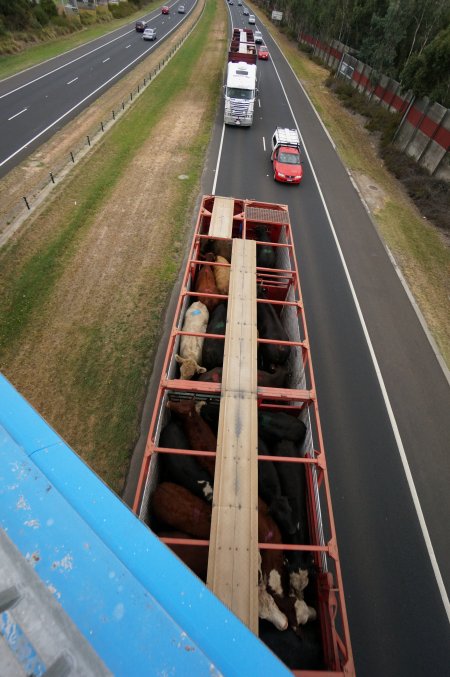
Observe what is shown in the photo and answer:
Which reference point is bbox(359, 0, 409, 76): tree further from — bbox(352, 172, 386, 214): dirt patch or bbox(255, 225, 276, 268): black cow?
bbox(255, 225, 276, 268): black cow

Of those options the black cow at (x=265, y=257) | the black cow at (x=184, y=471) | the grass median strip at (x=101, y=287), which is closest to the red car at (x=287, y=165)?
the grass median strip at (x=101, y=287)

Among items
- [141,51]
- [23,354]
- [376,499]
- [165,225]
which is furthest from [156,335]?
[141,51]

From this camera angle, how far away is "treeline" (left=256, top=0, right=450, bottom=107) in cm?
2141

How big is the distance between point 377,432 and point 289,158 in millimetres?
17717

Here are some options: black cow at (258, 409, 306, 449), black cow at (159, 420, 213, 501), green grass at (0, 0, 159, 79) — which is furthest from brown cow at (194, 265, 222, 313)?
green grass at (0, 0, 159, 79)

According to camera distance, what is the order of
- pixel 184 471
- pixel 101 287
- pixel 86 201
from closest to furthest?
pixel 184 471, pixel 101 287, pixel 86 201

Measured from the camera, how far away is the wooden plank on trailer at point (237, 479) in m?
5.10

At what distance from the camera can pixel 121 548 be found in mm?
3242

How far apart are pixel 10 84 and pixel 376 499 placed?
42738 millimetres

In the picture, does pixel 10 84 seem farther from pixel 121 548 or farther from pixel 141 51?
pixel 121 548

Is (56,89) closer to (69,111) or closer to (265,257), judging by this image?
(69,111)

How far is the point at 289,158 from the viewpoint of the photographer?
21.1 metres

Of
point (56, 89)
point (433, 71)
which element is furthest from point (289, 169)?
point (56, 89)

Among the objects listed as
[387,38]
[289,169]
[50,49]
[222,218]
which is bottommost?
[50,49]
